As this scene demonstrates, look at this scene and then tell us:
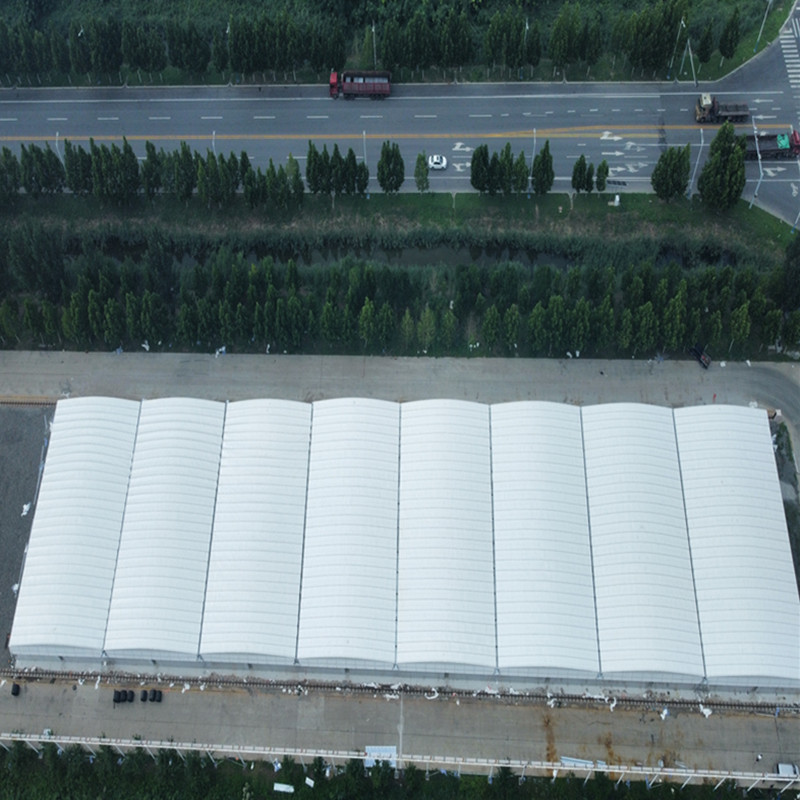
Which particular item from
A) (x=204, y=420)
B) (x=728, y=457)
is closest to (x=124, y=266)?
(x=204, y=420)

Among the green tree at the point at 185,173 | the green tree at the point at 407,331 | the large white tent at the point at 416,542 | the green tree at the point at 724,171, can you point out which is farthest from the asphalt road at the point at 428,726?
the green tree at the point at 185,173

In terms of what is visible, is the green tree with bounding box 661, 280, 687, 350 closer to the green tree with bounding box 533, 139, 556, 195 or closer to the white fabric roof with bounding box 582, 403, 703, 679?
the white fabric roof with bounding box 582, 403, 703, 679

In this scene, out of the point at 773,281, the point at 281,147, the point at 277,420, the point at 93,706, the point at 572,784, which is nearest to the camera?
the point at 572,784

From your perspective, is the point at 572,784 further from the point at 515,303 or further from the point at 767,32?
the point at 767,32

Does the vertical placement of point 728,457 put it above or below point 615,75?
below

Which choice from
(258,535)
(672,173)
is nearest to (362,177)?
(672,173)

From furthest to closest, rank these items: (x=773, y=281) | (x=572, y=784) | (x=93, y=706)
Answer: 1. (x=773, y=281)
2. (x=93, y=706)
3. (x=572, y=784)

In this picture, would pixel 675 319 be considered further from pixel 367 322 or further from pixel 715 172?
pixel 367 322
